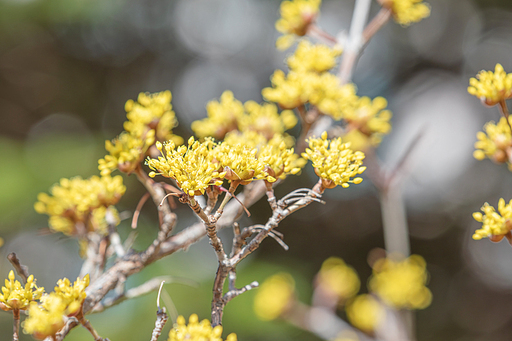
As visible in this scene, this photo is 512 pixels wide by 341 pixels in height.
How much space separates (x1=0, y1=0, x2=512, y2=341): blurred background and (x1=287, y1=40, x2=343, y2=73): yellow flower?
4.10ft

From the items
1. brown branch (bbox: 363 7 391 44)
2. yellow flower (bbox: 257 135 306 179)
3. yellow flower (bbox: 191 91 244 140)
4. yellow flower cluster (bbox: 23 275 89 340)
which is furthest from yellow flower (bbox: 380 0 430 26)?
yellow flower cluster (bbox: 23 275 89 340)

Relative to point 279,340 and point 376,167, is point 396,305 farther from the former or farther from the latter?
point 279,340

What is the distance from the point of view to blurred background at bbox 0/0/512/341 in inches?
73.8

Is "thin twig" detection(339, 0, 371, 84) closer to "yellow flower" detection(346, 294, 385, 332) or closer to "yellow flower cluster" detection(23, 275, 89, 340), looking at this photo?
"yellow flower cluster" detection(23, 275, 89, 340)

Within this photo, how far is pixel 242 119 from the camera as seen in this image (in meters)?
0.57

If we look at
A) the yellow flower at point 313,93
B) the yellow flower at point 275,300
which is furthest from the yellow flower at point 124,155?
the yellow flower at point 275,300

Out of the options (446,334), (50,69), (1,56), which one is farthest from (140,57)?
(446,334)

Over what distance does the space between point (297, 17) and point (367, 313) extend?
32.7 inches

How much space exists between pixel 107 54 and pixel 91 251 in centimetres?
276

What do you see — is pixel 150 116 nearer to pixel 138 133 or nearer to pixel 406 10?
pixel 138 133

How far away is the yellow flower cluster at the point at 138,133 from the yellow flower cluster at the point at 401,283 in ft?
2.46

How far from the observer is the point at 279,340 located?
1.67 meters

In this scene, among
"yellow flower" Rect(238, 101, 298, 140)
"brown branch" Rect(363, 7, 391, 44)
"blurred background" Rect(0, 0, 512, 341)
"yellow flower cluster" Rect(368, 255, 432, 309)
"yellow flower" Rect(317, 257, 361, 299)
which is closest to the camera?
"yellow flower" Rect(238, 101, 298, 140)

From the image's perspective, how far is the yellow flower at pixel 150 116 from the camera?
1.42 feet
